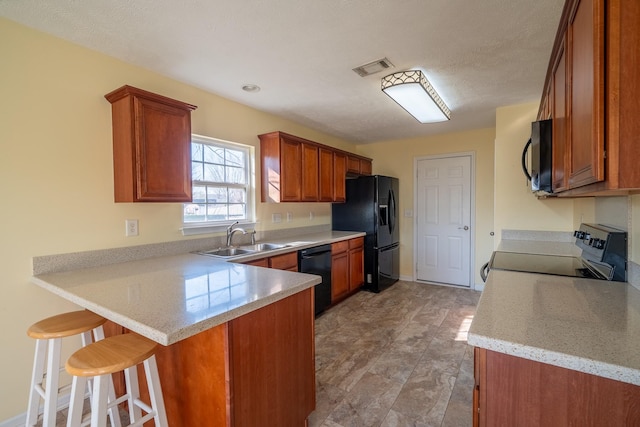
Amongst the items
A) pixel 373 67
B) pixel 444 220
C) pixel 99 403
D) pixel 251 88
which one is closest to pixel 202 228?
pixel 251 88

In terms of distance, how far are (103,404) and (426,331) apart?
2616 millimetres

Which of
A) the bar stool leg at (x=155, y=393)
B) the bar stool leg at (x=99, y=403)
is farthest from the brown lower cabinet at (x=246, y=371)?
the bar stool leg at (x=99, y=403)

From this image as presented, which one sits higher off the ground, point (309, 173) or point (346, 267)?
point (309, 173)

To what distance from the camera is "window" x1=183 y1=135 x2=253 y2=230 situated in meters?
2.70

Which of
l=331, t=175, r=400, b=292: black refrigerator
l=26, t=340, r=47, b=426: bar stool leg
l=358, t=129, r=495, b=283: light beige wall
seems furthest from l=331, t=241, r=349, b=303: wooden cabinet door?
l=26, t=340, r=47, b=426: bar stool leg

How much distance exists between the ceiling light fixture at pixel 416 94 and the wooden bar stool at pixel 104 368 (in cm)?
239

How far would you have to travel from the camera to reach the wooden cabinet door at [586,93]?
743mm

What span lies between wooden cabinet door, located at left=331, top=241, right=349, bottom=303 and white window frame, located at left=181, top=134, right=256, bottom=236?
42.5 inches

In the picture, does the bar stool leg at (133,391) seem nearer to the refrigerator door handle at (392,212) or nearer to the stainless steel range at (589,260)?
the stainless steel range at (589,260)

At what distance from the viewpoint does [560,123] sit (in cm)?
126

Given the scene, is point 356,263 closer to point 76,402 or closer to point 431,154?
point 431,154

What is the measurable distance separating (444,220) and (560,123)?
3377 mm

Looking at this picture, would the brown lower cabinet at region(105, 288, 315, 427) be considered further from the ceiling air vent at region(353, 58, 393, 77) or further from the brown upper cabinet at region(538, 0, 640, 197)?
the ceiling air vent at region(353, 58, 393, 77)

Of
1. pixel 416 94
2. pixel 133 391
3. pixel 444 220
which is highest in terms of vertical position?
pixel 416 94
